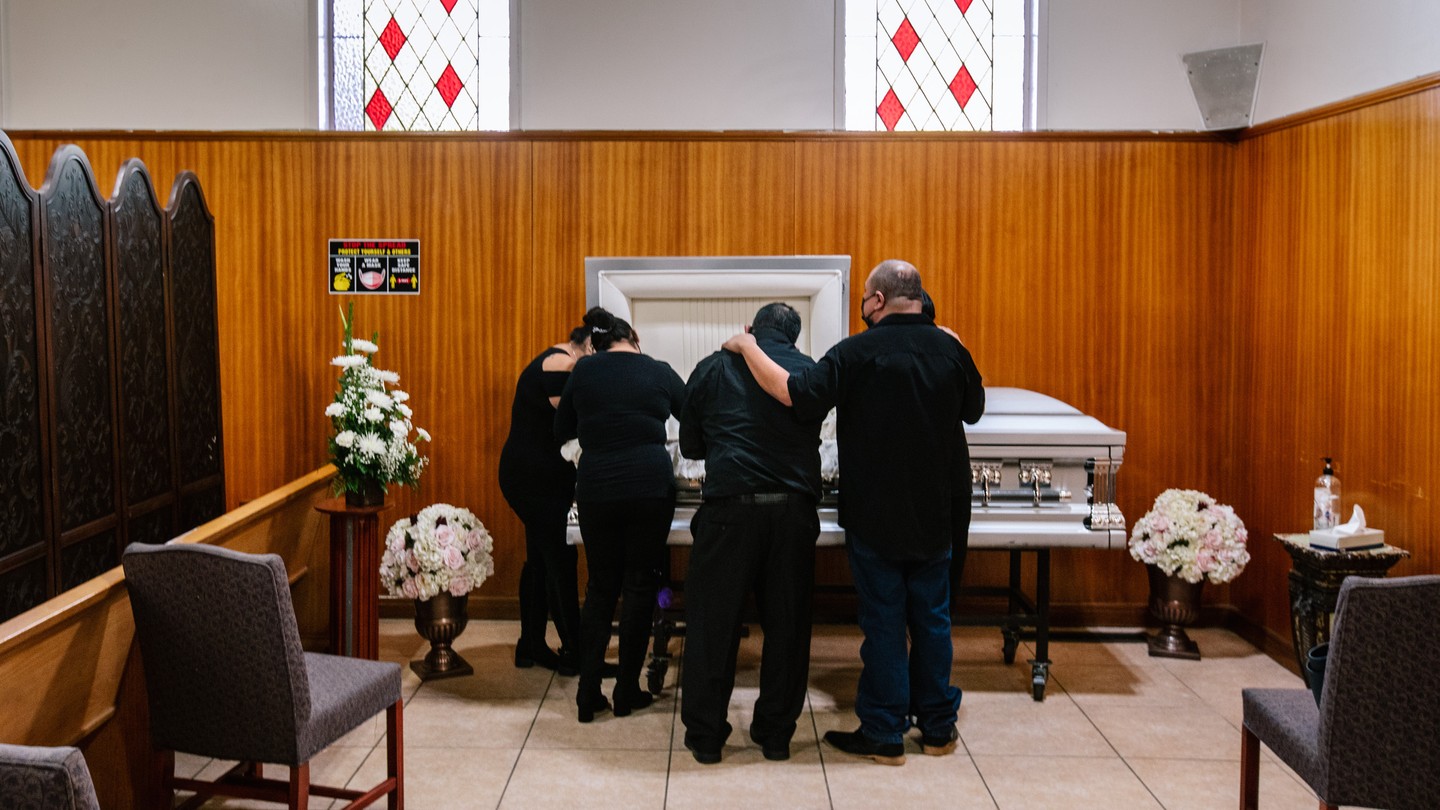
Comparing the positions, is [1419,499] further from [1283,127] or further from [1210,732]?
[1283,127]

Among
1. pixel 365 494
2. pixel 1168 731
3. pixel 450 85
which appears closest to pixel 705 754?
pixel 365 494

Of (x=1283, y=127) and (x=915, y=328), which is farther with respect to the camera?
(x=1283, y=127)

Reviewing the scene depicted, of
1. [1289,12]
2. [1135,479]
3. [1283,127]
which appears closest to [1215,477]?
[1135,479]

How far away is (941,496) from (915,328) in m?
0.53

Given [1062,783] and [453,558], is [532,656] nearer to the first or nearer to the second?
[453,558]

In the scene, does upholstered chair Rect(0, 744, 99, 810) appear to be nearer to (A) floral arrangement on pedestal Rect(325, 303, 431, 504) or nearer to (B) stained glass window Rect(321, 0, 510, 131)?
(A) floral arrangement on pedestal Rect(325, 303, 431, 504)

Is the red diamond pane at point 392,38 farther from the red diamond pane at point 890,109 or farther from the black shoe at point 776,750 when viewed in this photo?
the black shoe at point 776,750

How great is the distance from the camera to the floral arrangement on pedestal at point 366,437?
12.0ft

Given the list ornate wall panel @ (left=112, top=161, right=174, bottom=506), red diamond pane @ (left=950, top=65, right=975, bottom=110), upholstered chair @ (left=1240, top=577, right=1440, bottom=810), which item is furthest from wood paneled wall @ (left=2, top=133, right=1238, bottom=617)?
upholstered chair @ (left=1240, top=577, right=1440, bottom=810)

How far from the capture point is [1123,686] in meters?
4.05

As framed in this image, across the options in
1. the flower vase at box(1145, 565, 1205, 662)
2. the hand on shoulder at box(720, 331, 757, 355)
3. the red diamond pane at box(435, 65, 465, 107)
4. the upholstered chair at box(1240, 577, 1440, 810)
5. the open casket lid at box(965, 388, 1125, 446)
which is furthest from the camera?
the red diamond pane at box(435, 65, 465, 107)

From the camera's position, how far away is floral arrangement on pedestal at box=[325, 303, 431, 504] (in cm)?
365

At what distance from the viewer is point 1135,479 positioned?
4.82m

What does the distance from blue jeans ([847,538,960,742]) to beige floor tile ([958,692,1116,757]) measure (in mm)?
231
